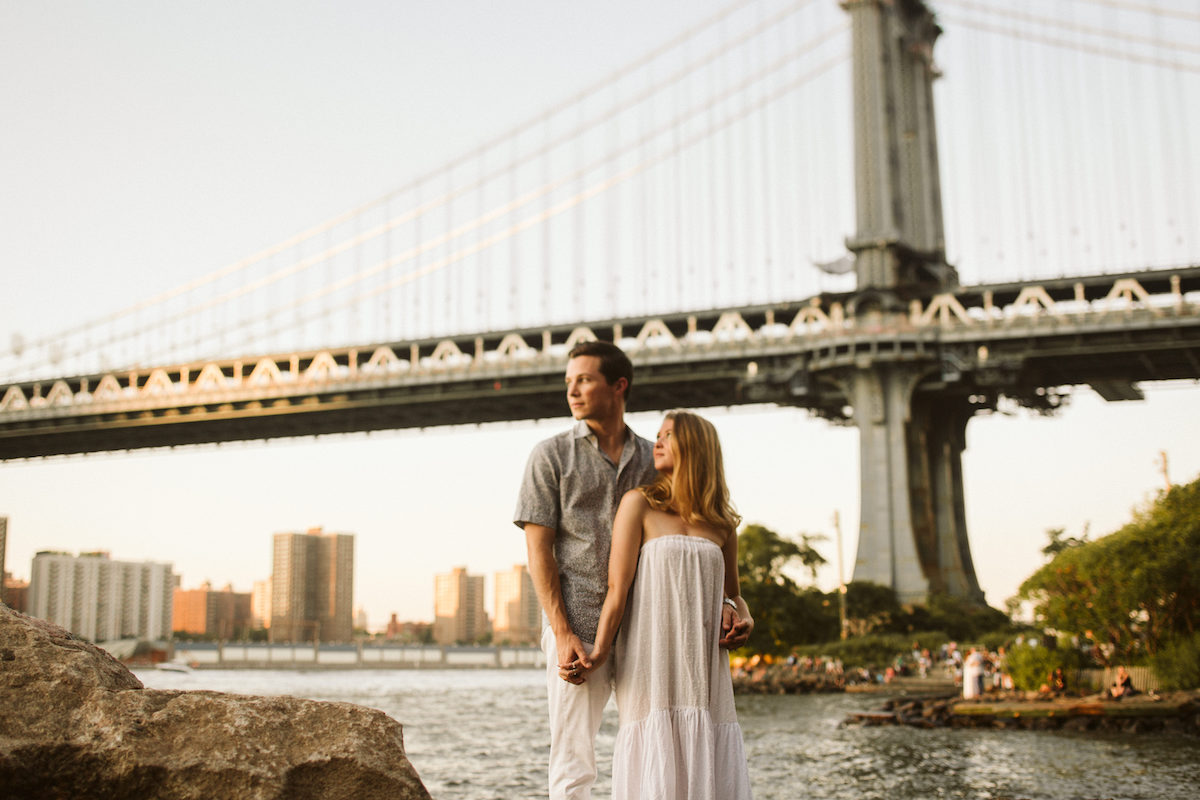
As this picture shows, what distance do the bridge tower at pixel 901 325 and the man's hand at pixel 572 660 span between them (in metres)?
42.3

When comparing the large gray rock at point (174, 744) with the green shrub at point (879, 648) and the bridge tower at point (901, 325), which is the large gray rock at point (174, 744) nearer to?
the green shrub at point (879, 648)

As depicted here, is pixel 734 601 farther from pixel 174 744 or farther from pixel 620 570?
pixel 174 744

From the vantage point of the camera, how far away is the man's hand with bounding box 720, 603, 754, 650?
4852 mm

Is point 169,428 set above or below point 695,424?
above

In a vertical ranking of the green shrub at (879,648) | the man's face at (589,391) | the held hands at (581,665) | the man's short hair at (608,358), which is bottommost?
the green shrub at (879,648)

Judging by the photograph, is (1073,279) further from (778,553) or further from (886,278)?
(778,553)

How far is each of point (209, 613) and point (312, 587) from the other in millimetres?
16682

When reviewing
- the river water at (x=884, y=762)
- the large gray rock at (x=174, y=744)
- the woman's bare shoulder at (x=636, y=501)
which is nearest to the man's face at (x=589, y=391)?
the woman's bare shoulder at (x=636, y=501)

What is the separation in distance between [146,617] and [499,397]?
234ft

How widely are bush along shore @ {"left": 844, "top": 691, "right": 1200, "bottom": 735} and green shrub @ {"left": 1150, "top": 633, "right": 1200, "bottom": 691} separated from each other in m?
0.98

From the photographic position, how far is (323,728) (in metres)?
4.20

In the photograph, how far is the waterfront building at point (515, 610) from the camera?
141 m

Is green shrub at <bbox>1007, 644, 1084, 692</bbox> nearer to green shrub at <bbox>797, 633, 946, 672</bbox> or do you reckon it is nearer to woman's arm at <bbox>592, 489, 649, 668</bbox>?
green shrub at <bbox>797, 633, 946, 672</bbox>

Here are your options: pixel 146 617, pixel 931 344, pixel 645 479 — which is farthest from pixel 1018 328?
pixel 146 617
